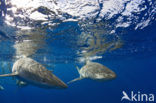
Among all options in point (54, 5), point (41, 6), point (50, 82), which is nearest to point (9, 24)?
point (41, 6)

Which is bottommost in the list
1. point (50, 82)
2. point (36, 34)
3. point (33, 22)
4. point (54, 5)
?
point (50, 82)

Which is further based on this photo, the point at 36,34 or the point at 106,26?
the point at 36,34

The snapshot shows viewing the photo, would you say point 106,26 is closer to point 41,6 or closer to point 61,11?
point 61,11

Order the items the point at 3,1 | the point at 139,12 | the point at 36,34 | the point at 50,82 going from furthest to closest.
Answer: the point at 36,34 < the point at 139,12 < the point at 3,1 < the point at 50,82

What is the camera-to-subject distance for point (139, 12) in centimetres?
1009

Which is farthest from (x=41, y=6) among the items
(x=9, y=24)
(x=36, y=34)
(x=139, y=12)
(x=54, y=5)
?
(x=139, y=12)

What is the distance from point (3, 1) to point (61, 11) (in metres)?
3.31

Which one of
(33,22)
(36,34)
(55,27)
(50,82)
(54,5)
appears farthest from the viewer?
(36,34)

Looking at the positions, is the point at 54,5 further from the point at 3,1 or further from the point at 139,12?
the point at 139,12

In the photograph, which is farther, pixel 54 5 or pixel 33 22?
pixel 33 22

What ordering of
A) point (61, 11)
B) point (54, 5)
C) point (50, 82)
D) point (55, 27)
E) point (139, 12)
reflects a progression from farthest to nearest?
1. point (55, 27)
2. point (139, 12)
3. point (61, 11)
4. point (54, 5)
5. point (50, 82)

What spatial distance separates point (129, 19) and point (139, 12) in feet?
4.16

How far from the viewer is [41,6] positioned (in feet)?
27.7

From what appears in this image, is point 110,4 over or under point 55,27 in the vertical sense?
over
